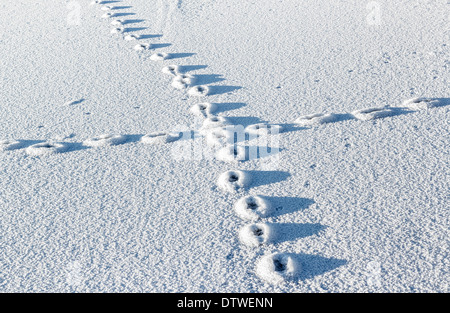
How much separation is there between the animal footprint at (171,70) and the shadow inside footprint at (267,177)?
0.92 m

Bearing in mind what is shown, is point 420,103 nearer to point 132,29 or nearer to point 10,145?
point 10,145

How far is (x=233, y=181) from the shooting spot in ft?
4.02

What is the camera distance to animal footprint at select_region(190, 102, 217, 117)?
1626mm

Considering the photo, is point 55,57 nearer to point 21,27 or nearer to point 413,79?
point 21,27

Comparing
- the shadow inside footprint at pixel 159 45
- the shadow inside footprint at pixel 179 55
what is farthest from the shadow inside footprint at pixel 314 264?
the shadow inside footprint at pixel 159 45

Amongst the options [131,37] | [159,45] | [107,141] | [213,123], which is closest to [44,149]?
[107,141]

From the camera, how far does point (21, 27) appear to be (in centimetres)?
278

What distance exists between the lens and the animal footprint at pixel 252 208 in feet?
3.55

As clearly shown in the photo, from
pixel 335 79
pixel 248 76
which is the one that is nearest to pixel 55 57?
pixel 248 76

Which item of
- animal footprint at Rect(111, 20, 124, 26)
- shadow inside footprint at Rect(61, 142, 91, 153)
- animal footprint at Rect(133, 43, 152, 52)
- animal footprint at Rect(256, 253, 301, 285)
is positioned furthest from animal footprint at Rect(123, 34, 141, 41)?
animal footprint at Rect(256, 253, 301, 285)

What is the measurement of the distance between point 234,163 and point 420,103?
0.76 metres

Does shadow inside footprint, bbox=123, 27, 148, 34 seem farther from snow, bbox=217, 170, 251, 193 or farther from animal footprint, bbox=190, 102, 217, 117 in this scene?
snow, bbox=217, 170, 251, 193

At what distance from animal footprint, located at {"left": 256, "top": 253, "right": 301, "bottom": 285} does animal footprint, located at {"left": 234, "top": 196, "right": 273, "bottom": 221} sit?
15 centimetres
